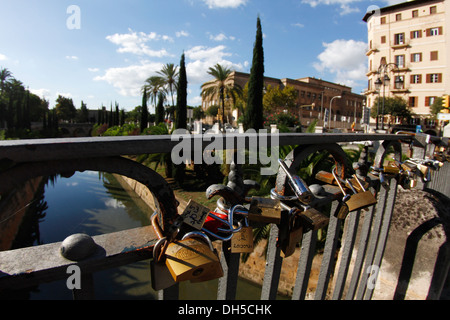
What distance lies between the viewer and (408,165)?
2398 millimetres

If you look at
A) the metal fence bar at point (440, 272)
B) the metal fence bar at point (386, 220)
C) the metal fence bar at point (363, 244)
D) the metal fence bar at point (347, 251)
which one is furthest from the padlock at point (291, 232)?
the metal fence bar at point (440, 272)

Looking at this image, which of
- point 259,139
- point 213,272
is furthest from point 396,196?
point 213,272

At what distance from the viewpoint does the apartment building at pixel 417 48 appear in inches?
1574

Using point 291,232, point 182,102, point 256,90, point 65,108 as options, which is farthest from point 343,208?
point 65,108

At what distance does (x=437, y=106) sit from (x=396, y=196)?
40.8 metres

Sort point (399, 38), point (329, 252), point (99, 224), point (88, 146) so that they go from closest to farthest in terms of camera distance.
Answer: point (88, 146)
point (329, 252)
point (99, 224)
point (399, 38)

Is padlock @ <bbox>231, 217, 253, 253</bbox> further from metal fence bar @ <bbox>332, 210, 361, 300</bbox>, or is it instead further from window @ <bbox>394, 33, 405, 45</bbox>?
window @ <bbox>394, 33, 405, 45</bbox>

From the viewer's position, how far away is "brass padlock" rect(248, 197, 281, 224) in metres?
0.95

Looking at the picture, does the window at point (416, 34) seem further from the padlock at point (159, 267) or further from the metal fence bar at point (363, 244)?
the padlock at point (159, 267)

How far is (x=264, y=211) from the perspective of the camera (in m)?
0.98

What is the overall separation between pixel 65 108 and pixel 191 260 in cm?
8744

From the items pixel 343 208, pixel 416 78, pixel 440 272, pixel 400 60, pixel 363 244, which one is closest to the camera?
pixel 343 208

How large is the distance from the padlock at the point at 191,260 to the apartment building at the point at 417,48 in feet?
152

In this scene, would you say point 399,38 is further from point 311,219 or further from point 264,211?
point 264,211
